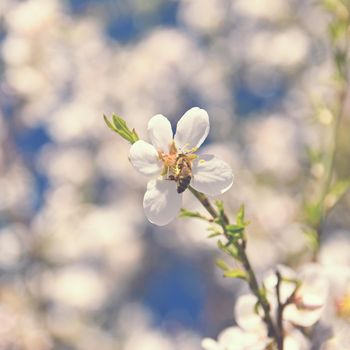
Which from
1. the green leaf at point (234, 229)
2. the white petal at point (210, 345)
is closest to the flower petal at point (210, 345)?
the white petal at point (210, 345)

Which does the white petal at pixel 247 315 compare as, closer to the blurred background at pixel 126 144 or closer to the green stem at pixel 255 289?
the green stem at pixel 255 289

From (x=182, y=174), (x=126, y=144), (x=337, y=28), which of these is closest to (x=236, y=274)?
(x=182, y=174)

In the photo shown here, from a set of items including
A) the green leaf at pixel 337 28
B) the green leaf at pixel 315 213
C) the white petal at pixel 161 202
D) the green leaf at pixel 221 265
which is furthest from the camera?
the green leaf at pixel 337 28

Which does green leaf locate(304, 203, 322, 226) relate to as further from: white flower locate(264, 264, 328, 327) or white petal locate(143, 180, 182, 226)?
white petal locate(143, 180, 182, 226)

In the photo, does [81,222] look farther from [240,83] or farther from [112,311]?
[240,83]

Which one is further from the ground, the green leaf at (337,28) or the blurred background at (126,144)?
the blurred background at (126,144)

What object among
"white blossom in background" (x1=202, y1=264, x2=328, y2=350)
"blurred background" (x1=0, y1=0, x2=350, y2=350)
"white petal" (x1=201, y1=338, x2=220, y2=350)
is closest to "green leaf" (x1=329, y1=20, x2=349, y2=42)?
"white blossom in background" (x1=202, y1=264, x2=328, y2=350)
